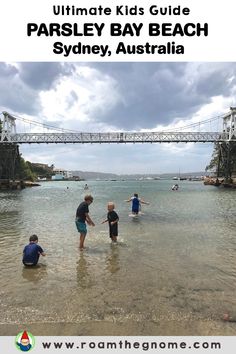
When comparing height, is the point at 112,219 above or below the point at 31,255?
above

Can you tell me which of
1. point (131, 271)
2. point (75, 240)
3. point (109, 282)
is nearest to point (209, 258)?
point (131, 271)

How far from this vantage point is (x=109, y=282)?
657 centimetres

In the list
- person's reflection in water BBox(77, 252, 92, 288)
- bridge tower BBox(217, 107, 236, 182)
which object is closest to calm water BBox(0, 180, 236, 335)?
person's reflection in water BBox(77, 252, 92, 288)

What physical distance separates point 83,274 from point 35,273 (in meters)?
1.23

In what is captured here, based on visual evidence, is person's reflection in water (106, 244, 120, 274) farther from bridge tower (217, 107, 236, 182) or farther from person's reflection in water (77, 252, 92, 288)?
bridge tower (217, 107, 236, 182)

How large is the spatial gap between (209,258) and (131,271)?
2.68 meters

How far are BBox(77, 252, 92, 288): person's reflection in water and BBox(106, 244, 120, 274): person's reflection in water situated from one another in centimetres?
60

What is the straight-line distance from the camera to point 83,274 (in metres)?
7.18

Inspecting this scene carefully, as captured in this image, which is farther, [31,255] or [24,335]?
[31,255]
